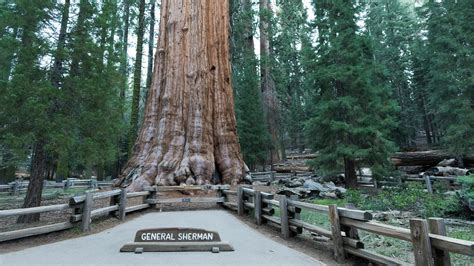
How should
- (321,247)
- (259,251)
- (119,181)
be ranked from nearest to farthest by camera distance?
1. (259,251)
2. (321,247)
3. (119,181)

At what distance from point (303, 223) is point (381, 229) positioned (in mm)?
1939

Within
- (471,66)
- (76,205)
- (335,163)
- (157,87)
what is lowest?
(76,205)

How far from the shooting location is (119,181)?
10.9 metres

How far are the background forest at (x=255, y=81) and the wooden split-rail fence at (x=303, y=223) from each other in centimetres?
148

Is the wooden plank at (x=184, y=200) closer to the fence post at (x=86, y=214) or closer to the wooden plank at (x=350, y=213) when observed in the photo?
the fence post at (x=86, y=214)

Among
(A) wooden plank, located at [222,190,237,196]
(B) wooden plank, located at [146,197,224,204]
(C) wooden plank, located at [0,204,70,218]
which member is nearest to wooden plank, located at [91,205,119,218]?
(C) wooden plank, located at [0,204,70,218]

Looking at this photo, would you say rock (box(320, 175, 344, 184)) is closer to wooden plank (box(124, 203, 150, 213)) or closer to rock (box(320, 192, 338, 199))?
rock (box(320, 192, 338, 199))

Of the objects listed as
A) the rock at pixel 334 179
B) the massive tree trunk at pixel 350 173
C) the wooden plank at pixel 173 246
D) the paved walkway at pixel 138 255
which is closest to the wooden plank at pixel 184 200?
the paved walkway at pixel 138 255

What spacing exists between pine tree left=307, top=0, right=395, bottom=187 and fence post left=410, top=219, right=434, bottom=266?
9.04m

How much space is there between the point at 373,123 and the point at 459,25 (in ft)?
36.2

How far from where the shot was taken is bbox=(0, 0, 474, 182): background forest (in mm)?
6789

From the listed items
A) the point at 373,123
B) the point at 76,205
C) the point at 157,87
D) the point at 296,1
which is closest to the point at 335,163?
the point at 373,123

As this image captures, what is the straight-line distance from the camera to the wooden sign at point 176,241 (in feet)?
15.5

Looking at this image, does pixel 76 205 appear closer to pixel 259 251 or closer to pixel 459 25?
pixel 259 251
